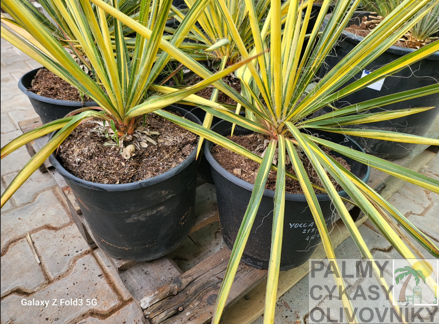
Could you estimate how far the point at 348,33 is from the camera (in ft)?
4.22

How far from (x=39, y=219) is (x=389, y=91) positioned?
1.74 metres

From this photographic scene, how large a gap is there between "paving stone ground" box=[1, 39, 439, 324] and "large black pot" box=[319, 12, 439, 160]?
12.4 inches

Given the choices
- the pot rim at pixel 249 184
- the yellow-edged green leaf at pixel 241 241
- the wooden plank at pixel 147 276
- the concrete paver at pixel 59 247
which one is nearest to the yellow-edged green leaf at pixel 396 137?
the pot rim at pixel 249 184

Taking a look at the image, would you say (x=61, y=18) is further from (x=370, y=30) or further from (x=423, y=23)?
(x=423, y=23)

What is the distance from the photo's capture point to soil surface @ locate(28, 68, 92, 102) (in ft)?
4.00

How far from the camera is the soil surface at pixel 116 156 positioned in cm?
87

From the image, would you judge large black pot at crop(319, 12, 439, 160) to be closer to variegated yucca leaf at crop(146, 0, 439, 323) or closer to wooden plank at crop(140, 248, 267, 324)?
variegated yucca leaf at crop(146, 0, 439, 323)

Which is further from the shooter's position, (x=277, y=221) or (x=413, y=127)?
(x=413, y=127)

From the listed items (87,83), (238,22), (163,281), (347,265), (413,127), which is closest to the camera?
(87,83)

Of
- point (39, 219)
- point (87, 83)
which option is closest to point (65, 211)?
point (39, 219)

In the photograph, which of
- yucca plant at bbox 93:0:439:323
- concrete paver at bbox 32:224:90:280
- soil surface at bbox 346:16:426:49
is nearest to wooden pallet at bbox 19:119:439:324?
concrete paver at bbox 32:224:90:280

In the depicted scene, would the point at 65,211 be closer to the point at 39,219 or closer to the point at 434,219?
the point at 39,219

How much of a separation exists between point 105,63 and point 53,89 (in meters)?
0.64

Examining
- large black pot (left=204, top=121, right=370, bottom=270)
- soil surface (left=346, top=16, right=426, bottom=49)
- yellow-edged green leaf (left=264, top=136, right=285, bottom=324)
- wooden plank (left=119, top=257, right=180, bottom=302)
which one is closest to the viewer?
yellow-edged green leaf (left=264, top=136, right=285, bottom=324)
